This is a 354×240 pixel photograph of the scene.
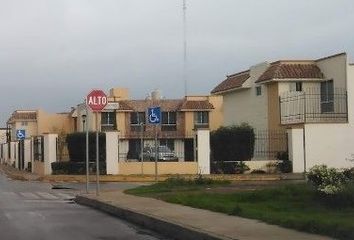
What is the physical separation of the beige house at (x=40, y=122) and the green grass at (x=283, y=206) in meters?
62.4

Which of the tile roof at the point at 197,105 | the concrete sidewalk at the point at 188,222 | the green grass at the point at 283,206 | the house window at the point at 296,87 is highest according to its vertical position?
the tile roof at the point at 197,105

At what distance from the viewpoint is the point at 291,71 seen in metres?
43.9

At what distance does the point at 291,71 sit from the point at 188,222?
101 ft

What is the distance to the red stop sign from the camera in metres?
22.8

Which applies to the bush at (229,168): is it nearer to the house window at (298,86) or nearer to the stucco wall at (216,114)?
the house window at (298,86)

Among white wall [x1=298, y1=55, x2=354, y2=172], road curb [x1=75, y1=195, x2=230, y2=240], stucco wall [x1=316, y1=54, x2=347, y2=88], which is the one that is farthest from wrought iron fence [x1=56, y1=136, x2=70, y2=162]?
road curb [x1=75, y1=195, x2=230, y2=240]

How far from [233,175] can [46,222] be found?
789 inches

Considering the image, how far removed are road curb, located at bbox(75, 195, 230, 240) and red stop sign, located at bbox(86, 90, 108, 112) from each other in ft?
11.4

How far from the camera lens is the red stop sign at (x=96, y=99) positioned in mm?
22766

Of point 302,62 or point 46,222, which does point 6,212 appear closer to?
point 46,222

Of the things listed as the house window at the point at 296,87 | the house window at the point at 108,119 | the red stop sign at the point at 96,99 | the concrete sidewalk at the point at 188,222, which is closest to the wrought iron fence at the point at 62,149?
the house window at the point at 296,87

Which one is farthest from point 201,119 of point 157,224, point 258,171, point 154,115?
point 157,224

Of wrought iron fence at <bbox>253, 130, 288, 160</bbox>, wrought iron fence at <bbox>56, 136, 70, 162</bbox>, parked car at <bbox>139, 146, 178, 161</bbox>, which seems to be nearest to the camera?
wrought iron fence at <bbox>253, 130, 288, 160</bbox>

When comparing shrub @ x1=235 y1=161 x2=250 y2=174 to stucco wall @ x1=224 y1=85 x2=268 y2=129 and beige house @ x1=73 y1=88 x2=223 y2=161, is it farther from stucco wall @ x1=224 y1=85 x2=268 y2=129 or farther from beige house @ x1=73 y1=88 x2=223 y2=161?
beige house @ x1=73 y1=88 x2=223 y2=161
